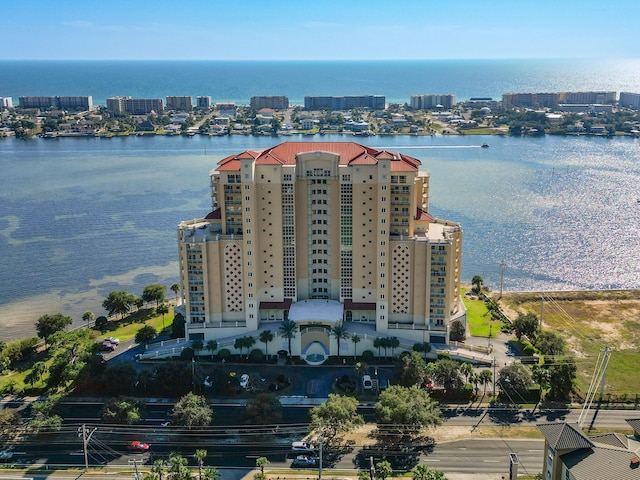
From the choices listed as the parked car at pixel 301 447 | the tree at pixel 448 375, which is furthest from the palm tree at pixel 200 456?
the tree at pixel 448 375

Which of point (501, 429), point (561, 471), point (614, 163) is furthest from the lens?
point (614, 163)

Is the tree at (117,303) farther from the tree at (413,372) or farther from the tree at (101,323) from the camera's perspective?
the tree at (413,372)

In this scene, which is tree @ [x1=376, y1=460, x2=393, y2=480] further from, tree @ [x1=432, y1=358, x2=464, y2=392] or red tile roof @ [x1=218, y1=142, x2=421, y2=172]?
red tile roof @ [x1=218, y1=142, x2=421, y2=172]

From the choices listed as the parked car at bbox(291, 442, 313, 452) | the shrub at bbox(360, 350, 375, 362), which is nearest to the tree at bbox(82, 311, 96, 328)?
the shrub at bbox(360, 350, 375, 362)

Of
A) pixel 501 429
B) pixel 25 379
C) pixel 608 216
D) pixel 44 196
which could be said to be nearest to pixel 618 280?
pixel 608 216

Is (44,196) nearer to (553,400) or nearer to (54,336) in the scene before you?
(54,336)
